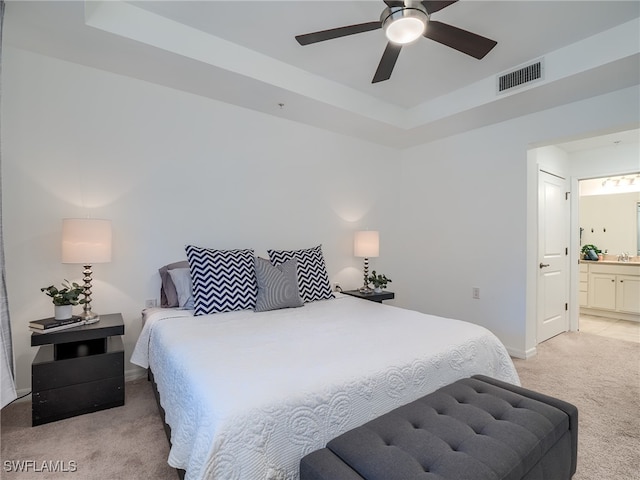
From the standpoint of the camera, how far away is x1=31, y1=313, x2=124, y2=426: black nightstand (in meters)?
1.98

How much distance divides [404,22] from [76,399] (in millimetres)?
2969

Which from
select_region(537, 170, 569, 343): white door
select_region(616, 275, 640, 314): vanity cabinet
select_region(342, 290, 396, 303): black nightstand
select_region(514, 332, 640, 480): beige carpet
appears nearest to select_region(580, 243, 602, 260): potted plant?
select_region(616, 275, 640, 314): vanity cabinet

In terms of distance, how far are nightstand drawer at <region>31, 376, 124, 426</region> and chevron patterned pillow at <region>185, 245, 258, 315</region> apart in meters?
0.70

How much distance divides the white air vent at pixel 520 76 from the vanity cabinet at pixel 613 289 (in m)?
3.84

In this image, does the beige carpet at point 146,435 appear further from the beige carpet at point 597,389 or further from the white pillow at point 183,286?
the white pillow at point 183,286

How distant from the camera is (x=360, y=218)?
4160mm

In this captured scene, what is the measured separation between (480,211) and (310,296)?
2.21 meters

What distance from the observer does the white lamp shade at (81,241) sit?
2182mm

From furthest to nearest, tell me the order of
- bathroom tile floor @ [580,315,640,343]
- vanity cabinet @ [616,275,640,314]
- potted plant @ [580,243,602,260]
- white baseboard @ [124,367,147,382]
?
potted plant @ [580,243,602,260]
vanity cabinet @ [616,275,640,314]
bathroom tile floor @ [580,315,640,343]
white baseboard @ [124,367,147,382]

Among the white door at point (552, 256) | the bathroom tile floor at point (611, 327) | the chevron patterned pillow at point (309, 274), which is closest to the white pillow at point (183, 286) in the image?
the chevron patterned pillow at point (309, 274)

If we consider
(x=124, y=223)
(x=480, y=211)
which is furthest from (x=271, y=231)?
(x=480, y=211)

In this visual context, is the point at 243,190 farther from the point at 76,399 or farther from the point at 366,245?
the point at 76,399

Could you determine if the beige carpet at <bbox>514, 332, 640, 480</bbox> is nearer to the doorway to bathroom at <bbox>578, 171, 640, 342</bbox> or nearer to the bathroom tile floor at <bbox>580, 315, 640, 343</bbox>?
the bathroom tile floor at <bbox>580, 315, 640, 343</bbox>

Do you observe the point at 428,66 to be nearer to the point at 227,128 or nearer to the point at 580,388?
the point at 227,128
